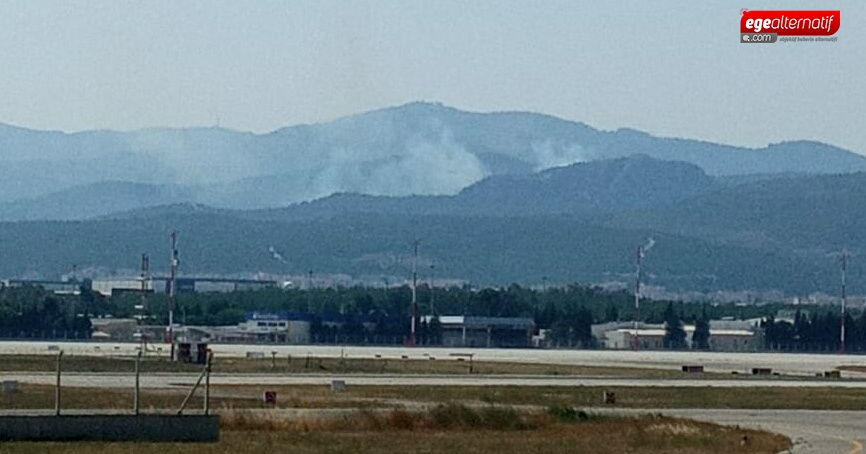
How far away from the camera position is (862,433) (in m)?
60.9

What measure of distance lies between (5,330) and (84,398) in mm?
119481

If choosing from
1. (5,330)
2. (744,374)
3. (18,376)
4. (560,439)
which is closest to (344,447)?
(560,439)

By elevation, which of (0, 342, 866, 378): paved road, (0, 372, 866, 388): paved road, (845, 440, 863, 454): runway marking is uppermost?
(0, 342, 866, 378): paved road

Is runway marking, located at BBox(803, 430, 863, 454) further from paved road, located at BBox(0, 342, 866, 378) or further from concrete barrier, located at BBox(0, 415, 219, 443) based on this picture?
paved road, located at BBox(0, 342, 866, 378)

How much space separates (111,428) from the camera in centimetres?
4869

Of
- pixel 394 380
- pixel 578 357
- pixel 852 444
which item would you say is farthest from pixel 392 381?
pixel 578 357

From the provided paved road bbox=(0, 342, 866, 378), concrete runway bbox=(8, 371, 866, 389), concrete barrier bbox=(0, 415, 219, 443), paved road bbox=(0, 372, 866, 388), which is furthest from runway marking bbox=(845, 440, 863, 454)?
paved road bbox=(0, 342, 866, 378)

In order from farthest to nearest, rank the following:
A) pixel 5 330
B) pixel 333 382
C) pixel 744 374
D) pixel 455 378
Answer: pixel 5 330
pixel 744 374
pixel 455 378
pixel 333 382

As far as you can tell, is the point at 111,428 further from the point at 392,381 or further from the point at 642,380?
the point at 642,380

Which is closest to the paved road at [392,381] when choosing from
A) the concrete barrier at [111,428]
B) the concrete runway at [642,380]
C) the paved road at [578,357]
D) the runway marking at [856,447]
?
the concrete runway at [642,380]

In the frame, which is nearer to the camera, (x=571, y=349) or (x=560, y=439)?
(x=560, y=439)

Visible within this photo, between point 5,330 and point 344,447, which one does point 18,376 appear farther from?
point 5,330

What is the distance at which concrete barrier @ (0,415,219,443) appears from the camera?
157 ft

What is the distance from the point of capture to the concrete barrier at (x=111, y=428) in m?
47.9
